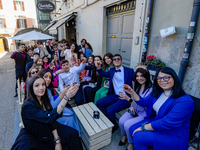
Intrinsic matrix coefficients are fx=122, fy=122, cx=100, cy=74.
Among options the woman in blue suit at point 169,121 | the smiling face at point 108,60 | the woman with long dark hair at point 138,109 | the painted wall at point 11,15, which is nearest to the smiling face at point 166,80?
the woman in blue suit at point 169,121

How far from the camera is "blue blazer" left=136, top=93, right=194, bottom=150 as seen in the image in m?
1.53

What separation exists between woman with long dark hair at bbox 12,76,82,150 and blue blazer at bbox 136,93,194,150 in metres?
1.28

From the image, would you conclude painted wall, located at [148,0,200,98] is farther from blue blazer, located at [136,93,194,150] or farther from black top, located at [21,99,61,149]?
black top, located at [21,99,61,149]

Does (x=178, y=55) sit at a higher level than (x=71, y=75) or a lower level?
higher

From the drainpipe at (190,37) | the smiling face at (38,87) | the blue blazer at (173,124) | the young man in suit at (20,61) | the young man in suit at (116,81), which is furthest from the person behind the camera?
the young man in suit at (20,61)

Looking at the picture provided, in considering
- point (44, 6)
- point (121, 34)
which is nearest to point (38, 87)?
point (121, 34)

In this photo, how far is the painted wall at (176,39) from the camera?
2.68 metres

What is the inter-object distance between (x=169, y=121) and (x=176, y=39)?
227 cm

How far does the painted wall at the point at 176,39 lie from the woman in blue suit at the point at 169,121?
1.48m

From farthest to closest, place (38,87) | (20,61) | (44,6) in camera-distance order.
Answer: (44,6)
(20,61)
(38,87)

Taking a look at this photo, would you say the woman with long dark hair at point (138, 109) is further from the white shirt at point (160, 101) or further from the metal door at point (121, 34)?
the metal door at point (121, 34)

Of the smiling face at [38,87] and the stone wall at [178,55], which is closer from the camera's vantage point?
the smiling face at [38,87]

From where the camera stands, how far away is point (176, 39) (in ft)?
9.80

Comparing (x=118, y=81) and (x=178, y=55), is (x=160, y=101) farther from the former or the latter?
(x=178, y=55)
